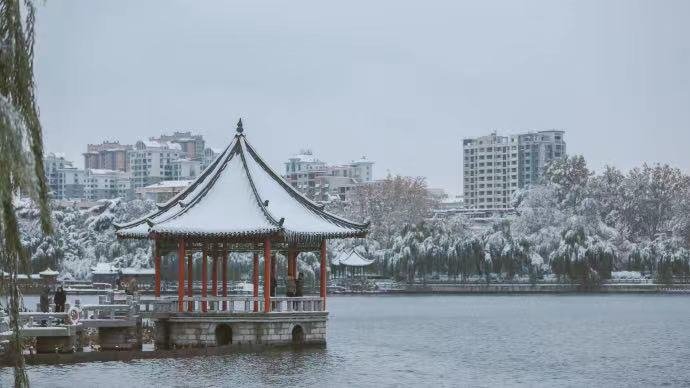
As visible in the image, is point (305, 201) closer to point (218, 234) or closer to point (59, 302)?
point (218, 234)

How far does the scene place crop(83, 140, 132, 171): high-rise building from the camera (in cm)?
18612

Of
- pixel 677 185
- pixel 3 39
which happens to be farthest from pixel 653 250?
pixel 3 39

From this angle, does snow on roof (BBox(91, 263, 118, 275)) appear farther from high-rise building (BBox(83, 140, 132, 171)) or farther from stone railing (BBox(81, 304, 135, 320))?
high-rise building (BBox(83, 140, 132, 171))

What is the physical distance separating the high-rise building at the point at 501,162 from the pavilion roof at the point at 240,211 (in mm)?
122039

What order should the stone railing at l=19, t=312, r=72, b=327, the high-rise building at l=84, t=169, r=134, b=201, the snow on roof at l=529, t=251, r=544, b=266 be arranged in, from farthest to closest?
the high-rise building at l=84, t=169, r=134, b=201 → the snow on roof at l=529, t=251, r=544, b=266 → the stone railing at l=19, t=312, r=72, b=327

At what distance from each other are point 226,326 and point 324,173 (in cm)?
12227

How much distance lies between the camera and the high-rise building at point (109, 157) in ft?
611

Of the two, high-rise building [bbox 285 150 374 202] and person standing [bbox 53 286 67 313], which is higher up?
high-rise building [bbox 285 150 374 202]

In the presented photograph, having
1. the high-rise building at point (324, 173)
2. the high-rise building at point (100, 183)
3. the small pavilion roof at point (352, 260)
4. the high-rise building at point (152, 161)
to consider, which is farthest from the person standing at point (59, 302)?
the high-rise building at point (100, 183)

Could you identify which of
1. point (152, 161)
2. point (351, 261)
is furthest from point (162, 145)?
point (351, 261)

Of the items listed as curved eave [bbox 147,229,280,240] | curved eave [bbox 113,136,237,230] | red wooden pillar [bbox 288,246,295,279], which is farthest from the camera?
red wooden pillar [bbox 288,246,295,279]

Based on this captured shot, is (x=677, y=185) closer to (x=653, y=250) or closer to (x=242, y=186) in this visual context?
(x=653, y=250)

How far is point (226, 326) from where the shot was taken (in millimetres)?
27609

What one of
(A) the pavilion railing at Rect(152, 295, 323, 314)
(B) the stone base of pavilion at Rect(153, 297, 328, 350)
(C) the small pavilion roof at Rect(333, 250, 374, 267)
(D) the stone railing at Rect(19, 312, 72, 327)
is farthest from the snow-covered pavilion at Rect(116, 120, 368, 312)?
(C) the small pavilion roof at Rect(333, 250, 374, 267)
